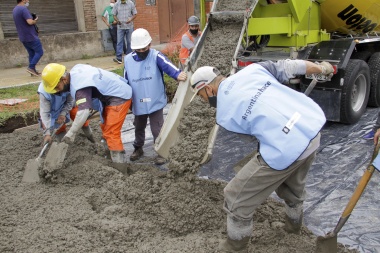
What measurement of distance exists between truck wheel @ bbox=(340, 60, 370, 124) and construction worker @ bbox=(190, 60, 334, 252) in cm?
308

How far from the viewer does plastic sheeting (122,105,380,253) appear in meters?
3.22

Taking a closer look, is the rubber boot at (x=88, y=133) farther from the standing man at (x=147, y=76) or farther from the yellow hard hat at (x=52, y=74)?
the yellow hard hat at (x=52, y=74)

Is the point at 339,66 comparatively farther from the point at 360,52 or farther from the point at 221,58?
the point at 221,58

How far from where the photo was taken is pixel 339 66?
5215 mm

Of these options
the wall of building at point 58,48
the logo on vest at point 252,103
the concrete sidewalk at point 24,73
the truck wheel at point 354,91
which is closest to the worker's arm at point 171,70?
the logo on vest at point 252,103

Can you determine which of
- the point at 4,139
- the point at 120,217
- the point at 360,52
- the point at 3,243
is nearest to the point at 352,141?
the point at 360,52

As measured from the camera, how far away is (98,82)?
414 cm

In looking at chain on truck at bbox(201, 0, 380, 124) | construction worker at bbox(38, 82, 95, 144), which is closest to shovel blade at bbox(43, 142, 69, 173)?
construction worker at bbox(38, 82, 95, 144)

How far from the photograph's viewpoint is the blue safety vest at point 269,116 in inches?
92.0

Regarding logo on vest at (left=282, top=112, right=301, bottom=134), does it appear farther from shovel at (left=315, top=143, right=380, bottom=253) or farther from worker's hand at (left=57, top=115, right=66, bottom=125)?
worker's hand at (left=57, top=115, right=66, bottom=125)

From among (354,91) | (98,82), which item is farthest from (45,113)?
(354,91)

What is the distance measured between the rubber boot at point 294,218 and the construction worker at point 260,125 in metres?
0.37

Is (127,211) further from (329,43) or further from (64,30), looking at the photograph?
(64,30)

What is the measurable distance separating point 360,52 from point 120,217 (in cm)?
483
